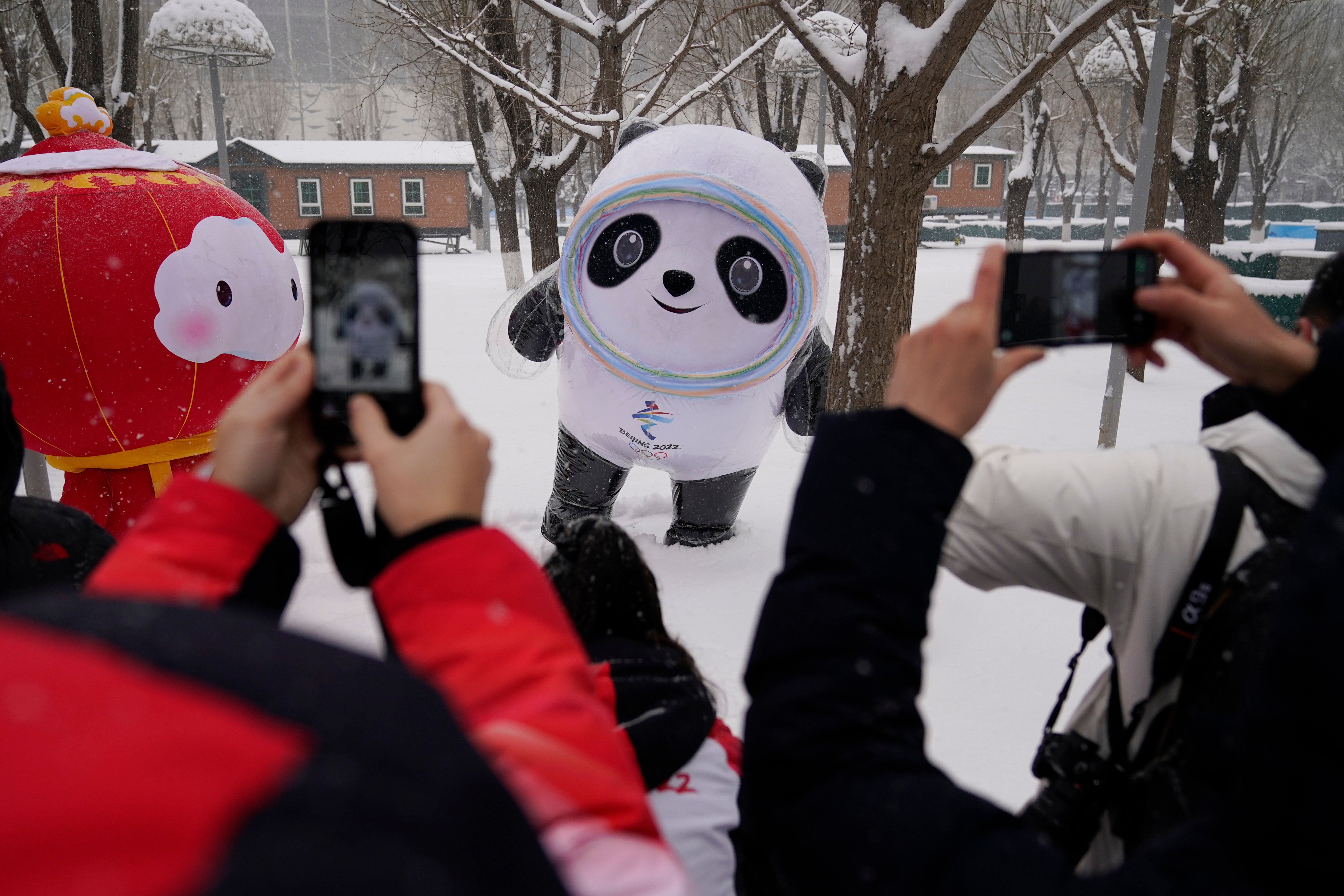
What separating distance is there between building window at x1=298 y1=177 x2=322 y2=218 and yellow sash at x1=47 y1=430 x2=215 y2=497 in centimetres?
2574

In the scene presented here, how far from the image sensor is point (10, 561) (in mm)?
1688

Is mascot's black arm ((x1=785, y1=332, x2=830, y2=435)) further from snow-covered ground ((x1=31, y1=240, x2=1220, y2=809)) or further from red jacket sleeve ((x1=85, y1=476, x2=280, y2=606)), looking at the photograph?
red jacket sleeve ((x1=85, y1=476, x2=280, y2=606))

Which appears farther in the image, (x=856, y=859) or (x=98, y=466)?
(x=98, y=466)

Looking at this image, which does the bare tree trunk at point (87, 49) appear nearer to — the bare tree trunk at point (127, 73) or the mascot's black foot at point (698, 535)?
the bare tree trunk at point (127, 73)

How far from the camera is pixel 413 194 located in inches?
1094

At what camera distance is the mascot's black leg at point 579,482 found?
157 inches

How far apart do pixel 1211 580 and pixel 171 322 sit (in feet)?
10.3

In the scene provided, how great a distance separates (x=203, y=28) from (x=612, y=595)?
326 inches

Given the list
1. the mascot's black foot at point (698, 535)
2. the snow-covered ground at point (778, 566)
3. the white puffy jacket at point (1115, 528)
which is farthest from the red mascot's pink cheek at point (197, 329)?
the white puffy jacket at point (1115, 528)

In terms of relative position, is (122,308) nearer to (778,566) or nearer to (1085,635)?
(778,566)

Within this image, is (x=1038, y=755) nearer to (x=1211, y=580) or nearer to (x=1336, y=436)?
(x=1211, y=580)

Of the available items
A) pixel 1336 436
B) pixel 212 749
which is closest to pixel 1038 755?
pixel 1336 436

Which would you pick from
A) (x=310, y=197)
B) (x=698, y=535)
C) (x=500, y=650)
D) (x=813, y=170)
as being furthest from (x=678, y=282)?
(x=310, y=197)

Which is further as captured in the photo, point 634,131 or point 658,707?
point 634,131
